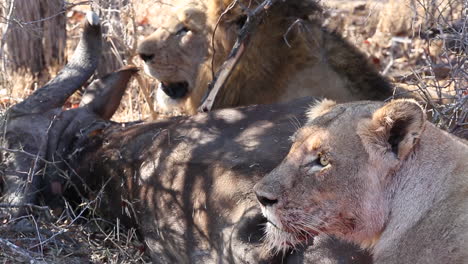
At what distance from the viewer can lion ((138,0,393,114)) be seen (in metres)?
5.43

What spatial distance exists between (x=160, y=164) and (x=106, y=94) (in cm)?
123

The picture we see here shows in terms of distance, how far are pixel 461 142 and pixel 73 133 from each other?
274 cm

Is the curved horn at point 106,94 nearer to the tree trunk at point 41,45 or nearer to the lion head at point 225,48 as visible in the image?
the lion head at point 225,48

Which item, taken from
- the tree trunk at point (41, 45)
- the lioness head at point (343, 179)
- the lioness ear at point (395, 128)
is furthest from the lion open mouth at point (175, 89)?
the lioness ear at point (395, 128)

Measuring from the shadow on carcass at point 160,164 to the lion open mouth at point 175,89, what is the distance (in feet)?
1.97

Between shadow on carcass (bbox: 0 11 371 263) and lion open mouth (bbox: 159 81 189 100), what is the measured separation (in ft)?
1.97

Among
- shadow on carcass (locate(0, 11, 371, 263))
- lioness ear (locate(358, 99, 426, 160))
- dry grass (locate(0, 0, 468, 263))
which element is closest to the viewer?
lioness ear (locate(358, 99, 426, 160))

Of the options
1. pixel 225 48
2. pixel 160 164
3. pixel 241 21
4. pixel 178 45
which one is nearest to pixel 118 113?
pixel 178 45

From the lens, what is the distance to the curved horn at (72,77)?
5.11 metres

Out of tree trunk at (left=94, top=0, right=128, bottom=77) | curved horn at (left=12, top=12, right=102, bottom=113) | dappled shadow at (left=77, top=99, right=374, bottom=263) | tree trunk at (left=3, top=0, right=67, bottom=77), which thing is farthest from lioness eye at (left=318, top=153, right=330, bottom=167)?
tree trunk at (left=3, top=0, right=67, bottom=77)

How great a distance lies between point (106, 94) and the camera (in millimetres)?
5391

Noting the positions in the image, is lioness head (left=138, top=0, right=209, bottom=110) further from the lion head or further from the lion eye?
the lion eye

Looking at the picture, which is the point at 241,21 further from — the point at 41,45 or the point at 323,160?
the point at 323,160

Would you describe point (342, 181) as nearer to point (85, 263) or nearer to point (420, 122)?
point (420, 122)
